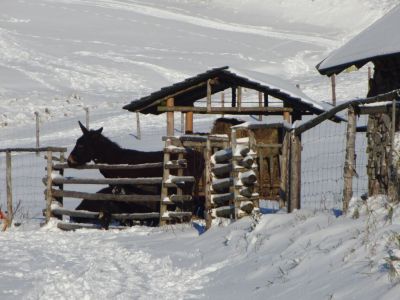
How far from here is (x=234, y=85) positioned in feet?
73.2

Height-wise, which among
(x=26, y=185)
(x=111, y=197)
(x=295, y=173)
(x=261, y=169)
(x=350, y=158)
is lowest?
(x=26, y=185)

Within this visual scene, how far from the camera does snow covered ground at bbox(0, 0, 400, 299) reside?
8461mm

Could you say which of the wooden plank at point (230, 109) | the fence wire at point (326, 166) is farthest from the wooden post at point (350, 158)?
the wooden plank at point (230, 109)

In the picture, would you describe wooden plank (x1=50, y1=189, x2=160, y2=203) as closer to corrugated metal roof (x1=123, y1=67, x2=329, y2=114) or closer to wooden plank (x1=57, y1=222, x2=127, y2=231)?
wooden plank (x1=57, y1=222, x2=127, y2=231)

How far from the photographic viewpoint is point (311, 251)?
349 inches

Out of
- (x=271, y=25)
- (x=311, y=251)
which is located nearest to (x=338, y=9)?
(x=271, y=25)

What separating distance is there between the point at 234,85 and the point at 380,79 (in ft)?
28.4

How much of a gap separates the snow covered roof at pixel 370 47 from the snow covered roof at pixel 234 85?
652cm

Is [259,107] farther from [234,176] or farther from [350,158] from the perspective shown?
[350,158]

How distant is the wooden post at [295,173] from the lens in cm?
1180

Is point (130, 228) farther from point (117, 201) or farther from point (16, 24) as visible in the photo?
point (16, 24)

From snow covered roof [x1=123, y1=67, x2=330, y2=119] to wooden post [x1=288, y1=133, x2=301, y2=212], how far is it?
347 inches

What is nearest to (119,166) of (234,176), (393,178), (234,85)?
(234,176)

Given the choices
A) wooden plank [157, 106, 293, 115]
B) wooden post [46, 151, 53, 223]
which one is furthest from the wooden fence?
wooden plank [157, 106, 293, 115]
